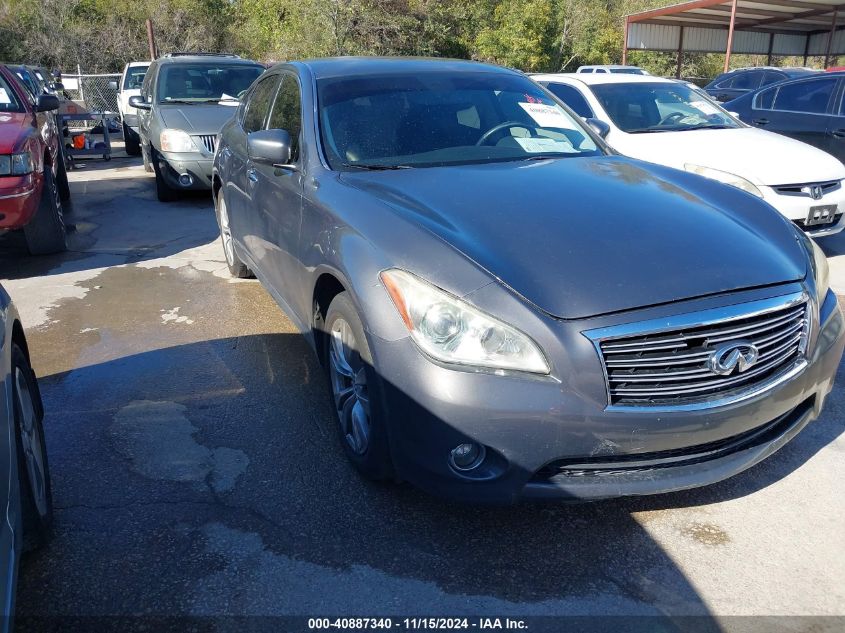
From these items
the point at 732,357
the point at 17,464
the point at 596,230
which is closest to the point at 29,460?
the point at 17,464

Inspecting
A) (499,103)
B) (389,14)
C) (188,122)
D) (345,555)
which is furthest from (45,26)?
(345,555)

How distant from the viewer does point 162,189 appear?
962 centimetres

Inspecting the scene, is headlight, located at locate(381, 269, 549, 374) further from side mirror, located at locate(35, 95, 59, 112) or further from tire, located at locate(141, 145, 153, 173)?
tire, located at locate(141, 145, 153, 173)

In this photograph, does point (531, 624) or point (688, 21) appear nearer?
point (531, 624)

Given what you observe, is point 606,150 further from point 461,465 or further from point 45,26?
point 45,26

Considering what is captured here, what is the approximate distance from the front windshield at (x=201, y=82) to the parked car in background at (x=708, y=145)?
442 cm

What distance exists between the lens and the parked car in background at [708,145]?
20.8 ft

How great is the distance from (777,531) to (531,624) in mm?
1101

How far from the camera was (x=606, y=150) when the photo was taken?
168 inches

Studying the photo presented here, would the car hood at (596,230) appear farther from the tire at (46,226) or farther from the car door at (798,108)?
the car door at (798,108)

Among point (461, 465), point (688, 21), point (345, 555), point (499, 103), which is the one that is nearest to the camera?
point (461, 465)

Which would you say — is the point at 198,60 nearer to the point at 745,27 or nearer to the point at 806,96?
the point at 806,96

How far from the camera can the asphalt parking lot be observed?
252 cm

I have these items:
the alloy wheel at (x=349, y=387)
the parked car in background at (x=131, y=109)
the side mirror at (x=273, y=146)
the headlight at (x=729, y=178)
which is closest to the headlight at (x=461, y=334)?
the alloy wheel at (x=349, y=387)
